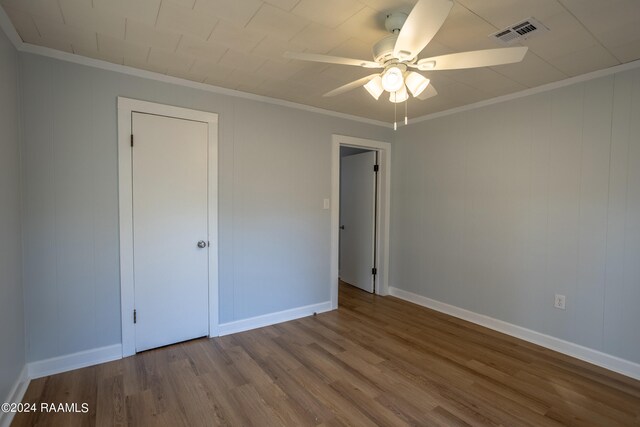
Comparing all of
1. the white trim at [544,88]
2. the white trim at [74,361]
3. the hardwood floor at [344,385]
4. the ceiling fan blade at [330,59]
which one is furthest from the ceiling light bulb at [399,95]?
the white trim at [74,361]

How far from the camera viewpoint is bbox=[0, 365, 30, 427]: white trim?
1779mm

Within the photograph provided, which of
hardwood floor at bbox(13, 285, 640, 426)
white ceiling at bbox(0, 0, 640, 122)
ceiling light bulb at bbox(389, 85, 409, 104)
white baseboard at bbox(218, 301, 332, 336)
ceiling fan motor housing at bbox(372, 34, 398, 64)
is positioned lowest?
hardwood floor at bbox(13, 285, 640, 426)

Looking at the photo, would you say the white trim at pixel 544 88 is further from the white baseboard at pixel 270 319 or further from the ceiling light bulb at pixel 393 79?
the white baseboard at pixel 270 319

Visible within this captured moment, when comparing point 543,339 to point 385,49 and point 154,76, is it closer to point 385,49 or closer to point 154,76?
point 385,49

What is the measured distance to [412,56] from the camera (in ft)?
5.23

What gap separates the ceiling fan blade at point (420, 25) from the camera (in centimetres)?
122

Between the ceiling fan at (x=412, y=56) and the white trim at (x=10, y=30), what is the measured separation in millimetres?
1664

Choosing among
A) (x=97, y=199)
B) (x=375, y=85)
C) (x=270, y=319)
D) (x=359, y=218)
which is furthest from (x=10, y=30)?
(x=359, y=218)

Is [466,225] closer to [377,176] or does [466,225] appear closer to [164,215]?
[377,176]

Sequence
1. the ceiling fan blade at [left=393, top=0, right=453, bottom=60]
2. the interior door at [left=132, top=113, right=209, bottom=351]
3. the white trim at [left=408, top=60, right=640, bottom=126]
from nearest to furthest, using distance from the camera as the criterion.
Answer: the ceiling fan blade at [left=393, top=0, right=453, bottom=60], the white trim at [left=408, top=60, right=640, bottom=126], the interior door at [left=132, top=113, right=209, bottom=351]

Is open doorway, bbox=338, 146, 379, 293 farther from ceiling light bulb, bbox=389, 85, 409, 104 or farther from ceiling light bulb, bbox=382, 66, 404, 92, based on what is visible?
ceiling light bulb, bbox=382, 66, 404, 92

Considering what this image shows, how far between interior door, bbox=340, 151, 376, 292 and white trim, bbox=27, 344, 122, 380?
307cm

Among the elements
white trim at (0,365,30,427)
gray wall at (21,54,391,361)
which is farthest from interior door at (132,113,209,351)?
white trim at (0,365,30,427)

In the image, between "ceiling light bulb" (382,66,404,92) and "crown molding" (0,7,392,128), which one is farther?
"crown molding" (0,7,392,128)
